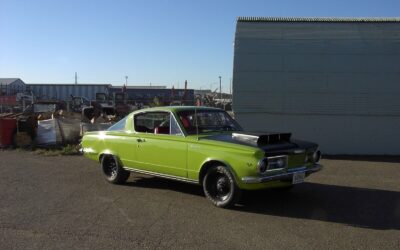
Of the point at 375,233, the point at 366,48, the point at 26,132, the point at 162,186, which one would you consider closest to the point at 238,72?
the point at 366,48

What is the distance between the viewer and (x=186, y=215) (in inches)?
285

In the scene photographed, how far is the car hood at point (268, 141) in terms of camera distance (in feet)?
24.6

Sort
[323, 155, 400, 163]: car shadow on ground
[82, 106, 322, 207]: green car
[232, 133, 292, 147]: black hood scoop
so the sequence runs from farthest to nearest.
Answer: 1. [323, 155, 400, 163]: car shadow on ground
2. [232, 133, 292, 147]: black hood scoop
3. [82, 106, 322, 207]: green car

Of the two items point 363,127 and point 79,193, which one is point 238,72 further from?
point 79,193

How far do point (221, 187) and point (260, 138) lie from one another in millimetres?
984

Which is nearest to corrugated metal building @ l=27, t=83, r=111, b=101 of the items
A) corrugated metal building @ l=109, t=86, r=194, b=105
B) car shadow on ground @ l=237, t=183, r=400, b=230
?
corrugated metal building @ l=109, t=86, r=194, b=105

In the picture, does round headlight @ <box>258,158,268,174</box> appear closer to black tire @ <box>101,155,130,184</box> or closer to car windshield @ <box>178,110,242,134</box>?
car windshield @ <box>178,110,242,134</box>

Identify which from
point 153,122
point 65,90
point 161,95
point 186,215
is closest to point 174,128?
point 153,122

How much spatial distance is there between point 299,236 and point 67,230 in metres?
2.99

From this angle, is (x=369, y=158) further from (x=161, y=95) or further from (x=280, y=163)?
(x=161, y=95)

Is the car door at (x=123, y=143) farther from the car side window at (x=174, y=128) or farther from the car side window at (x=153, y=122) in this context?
the car side window at (x=174, y=128)

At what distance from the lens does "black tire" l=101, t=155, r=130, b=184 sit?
9711mm

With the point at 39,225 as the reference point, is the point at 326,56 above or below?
above

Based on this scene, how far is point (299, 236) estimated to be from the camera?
20.2 ft
